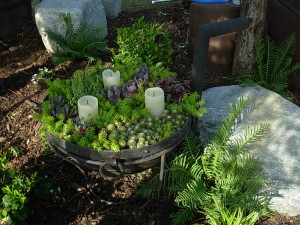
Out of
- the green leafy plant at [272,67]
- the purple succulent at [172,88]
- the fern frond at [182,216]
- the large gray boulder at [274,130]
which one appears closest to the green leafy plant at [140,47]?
the large gray boulder at [274,130]

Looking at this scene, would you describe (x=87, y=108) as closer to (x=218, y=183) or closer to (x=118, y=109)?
(x=118, y=109)

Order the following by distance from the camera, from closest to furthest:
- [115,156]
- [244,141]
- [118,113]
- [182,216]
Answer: [115,156], [118,113], [182,216], [244,141]

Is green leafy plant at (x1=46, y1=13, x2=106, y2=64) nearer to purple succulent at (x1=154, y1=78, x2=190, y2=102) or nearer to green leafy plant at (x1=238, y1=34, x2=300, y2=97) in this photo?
green leafy plant at (x1=238, y1=34, x2=300, y2=97)

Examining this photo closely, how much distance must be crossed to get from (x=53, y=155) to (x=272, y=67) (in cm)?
262

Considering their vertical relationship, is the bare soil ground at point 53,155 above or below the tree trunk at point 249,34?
below

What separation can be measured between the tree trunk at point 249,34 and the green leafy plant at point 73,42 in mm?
1573

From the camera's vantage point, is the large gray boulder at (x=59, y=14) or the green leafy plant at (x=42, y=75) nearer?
the green leafy plant at (x=42, y=75)

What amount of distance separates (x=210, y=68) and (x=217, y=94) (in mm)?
689

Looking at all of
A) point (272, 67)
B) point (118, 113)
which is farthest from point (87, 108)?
point (272, 67)

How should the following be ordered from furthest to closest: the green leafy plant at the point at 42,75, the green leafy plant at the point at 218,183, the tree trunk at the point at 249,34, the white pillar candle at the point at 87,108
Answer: the green leafy plant at the point at 42,75, the tree trunk at the point at 249,34, the green leafy plant at the point at 218,183, the white pillar candle at the point at 87,108

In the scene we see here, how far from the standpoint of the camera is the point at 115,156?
2514 millimetres

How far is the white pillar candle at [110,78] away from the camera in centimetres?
297

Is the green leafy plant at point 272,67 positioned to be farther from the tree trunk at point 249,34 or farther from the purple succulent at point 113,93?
the purple succulent at point 113,93

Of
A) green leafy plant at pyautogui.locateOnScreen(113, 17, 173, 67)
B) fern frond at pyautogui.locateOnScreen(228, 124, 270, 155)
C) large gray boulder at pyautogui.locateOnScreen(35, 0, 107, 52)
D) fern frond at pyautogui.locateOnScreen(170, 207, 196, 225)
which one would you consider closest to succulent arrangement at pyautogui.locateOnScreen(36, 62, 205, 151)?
fern frond at pyautogui.locateOnScreen(228, 124, 270, 155)
